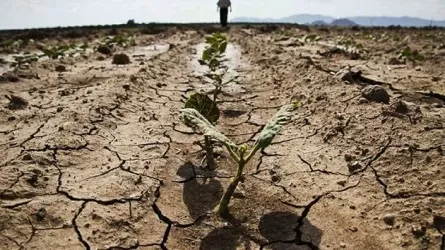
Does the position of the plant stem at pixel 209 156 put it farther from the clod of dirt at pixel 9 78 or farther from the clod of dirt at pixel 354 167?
the clod of dirt at pixel 9 78

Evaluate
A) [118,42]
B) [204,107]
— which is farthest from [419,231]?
[118,42]

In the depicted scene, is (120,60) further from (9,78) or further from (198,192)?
(198,192)

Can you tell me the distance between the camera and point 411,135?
3.20m

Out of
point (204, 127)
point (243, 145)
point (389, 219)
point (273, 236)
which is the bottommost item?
point (273, 236)

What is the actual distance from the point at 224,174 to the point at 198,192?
A: 35 centimetres

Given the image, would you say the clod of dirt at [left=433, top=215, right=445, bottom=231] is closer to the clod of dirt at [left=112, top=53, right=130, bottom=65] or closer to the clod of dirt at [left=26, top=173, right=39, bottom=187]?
the clod of dirt at [left=26, top=173, right=39, bottom=187]

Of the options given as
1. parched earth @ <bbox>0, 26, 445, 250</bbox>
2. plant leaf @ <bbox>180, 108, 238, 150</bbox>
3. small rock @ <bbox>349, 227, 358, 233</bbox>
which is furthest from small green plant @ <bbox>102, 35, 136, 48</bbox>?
small rock @ <bbox>349, 227, 358, 233</bbox>

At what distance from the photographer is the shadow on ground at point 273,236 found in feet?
7.61

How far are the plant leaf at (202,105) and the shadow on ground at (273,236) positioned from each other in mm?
1094

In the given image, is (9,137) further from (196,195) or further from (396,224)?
(396,224)

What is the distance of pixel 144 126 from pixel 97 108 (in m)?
0.56

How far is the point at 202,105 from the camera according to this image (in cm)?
333

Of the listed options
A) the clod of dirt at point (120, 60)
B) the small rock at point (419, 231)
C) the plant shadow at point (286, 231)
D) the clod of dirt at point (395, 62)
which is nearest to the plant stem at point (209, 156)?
the plant shadow at point (286, 231)

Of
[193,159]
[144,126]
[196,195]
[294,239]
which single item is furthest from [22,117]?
[294,239]
